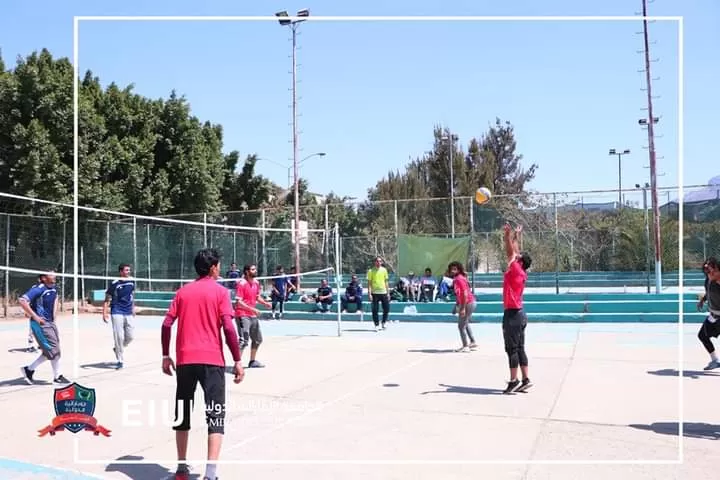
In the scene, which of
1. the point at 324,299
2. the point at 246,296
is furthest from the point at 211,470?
the point at 324,299

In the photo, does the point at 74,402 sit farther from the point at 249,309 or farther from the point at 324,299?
the point at 324,299

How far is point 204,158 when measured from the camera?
30.2 m

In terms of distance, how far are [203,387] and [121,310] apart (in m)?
6.57

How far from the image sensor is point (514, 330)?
334 inches

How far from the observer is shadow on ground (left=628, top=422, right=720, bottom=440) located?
21.1 feet

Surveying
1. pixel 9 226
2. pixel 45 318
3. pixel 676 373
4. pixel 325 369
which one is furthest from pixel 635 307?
pixel 9 226

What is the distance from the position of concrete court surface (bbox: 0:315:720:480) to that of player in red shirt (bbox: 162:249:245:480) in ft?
1.93

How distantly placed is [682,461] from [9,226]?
1946cm

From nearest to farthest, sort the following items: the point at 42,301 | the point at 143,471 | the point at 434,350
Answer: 1. the point at 143,471
2. the point at 42,301
3. the point at 434,350

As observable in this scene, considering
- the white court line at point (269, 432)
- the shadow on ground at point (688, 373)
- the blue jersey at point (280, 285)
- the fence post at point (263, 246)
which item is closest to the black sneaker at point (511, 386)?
the white court line at point (269, 432)

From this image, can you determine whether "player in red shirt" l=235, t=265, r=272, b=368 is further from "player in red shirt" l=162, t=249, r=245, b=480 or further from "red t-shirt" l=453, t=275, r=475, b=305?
"player in red shirt" l=162, t=249, r=245, b=480

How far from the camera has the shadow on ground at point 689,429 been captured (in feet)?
21.1

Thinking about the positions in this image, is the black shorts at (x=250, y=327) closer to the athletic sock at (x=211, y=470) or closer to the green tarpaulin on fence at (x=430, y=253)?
the athletic sock at (x=211, y=470)

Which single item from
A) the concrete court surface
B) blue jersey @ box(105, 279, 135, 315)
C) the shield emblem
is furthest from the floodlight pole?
the shield emblem
